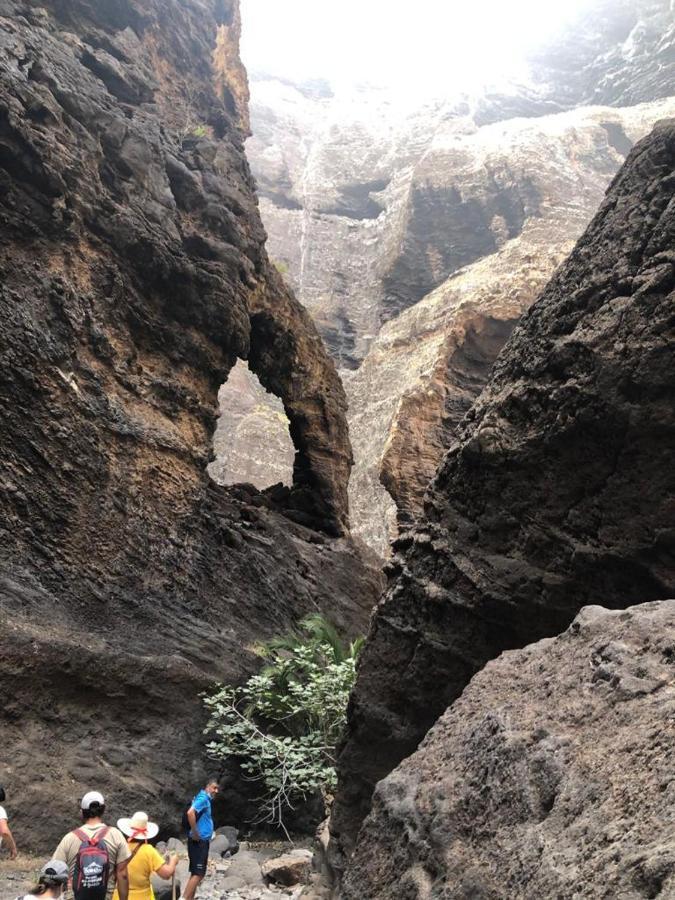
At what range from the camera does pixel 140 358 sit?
35.4 ft

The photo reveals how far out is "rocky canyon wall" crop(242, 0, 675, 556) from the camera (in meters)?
25.3

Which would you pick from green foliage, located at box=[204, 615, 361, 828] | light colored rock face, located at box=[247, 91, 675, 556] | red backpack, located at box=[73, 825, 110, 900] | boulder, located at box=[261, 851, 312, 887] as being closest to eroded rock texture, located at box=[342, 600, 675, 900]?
red backpack, located at box=[73, 825, 110, 900]

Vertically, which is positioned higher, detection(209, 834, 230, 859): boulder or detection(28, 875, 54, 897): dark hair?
detection(28, 875, 54, 897): dark hair

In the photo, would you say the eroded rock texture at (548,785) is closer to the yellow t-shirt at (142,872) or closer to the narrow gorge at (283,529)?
the narrow gorge at (283,529)

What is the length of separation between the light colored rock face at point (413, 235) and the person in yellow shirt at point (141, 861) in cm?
1696

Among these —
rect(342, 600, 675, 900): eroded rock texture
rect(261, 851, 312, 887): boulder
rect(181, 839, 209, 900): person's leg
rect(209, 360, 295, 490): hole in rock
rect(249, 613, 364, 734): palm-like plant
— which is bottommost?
rect(261, 851, 312, 887): boulder

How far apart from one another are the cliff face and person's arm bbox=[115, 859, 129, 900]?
286 centimetres

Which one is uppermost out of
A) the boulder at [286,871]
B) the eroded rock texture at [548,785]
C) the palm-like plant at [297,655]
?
the palm-like plant at [297,655]

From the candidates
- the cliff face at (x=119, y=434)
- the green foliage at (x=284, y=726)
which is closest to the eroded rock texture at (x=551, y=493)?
the green foliage at (x=284, y=726)

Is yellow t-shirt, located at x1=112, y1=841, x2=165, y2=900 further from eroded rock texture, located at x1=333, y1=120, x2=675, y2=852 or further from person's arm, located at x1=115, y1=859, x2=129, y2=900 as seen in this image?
eroded rock texture, located at x1=333, y1=120, x2=675, y2=852

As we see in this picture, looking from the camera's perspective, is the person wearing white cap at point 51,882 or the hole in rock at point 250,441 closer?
the person wearing white cap at point 51,882

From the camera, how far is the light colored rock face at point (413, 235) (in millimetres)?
24859

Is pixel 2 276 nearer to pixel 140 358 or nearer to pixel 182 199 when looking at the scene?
pixel 140 358

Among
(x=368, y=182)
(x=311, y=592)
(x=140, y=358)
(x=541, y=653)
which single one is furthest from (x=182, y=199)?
(x=368, y=182)
